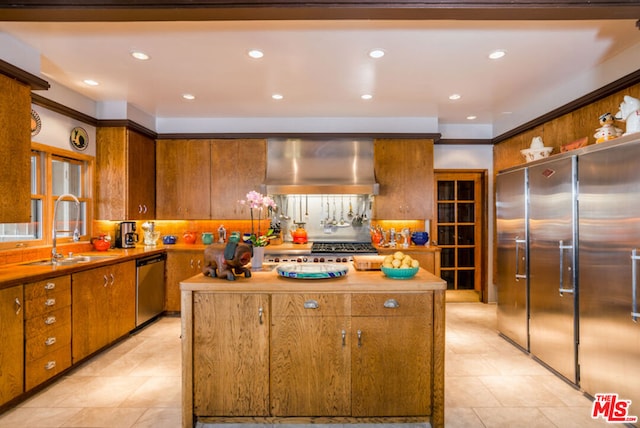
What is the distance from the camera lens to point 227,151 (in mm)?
5012

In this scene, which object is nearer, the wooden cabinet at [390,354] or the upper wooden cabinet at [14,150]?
the wooden cabinet at [390,354]

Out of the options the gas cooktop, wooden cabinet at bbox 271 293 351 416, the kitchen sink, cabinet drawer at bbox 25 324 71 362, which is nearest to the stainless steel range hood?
the gas cooktop

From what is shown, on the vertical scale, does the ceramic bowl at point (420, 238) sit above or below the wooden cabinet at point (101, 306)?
above

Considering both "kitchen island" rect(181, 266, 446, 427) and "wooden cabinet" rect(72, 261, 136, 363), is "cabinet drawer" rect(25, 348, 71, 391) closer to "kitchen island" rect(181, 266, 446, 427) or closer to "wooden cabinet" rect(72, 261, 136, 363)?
"wooden cabinet" rect(72, 261, 136, 363)

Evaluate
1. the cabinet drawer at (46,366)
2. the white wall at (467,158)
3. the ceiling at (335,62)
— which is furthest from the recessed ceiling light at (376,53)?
the cabinet drawer at (46,366)

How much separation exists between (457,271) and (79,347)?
4.96 meters

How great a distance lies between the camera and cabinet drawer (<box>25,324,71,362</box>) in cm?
260

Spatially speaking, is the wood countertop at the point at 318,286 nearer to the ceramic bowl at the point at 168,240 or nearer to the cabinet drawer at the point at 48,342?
the cabinet drawer at the point at 48,342

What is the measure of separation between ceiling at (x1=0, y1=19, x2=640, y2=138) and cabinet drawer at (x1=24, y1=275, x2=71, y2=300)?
1914 millimetres

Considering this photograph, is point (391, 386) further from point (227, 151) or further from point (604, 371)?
point (227, 151)

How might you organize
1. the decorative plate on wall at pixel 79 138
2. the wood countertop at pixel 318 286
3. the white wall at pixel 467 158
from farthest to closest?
1. the white wall at pixel 467 158
2. the decorative plate on wall at pixel 79 138
3. the wood countertop at pixel 318 286

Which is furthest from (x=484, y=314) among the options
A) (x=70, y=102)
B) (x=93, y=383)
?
(x=70, y=102)

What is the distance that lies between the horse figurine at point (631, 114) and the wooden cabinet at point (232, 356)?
268 centimetres

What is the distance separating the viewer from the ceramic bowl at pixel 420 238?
495 centimetres
